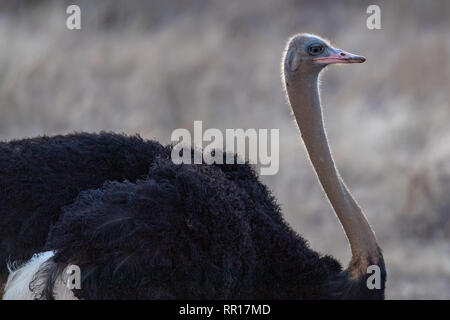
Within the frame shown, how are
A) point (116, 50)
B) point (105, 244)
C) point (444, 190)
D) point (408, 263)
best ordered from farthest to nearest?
point (116, 50) < point (444, 190) < point (408, 263) < point (105, 244)

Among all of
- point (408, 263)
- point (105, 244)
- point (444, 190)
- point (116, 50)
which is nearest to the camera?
point (105, 244)

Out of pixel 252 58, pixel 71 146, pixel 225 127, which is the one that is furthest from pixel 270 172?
pixel 71 146

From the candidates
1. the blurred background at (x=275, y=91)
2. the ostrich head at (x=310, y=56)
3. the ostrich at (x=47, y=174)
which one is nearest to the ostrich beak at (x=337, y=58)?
the ostrich head at (x=310, y=56)

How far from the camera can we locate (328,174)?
5453 millimetres

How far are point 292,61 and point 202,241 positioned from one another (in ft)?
3.56

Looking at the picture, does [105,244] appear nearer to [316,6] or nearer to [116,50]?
[116,50]

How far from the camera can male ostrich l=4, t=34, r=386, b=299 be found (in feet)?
16.3

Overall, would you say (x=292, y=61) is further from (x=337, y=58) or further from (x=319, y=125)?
(x=319, y=125)

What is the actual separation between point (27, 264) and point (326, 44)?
182cm

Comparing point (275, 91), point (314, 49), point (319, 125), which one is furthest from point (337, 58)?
point (275, 91)

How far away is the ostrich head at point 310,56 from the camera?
18.2 ft

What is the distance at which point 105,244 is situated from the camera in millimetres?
4996

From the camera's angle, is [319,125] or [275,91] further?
[275,91]

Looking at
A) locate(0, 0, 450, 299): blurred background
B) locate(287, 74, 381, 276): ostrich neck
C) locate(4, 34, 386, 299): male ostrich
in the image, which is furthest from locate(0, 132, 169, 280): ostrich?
locate(0, 0, 450, 299): blurred background
